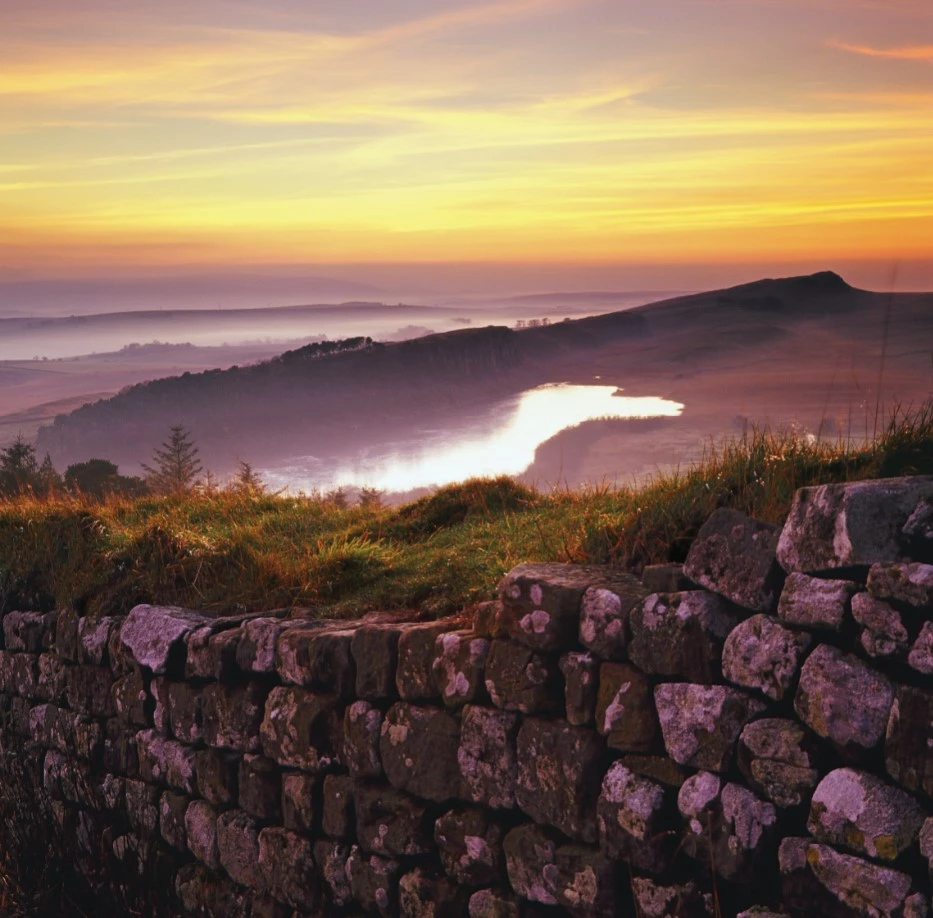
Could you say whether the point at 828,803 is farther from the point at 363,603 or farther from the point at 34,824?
the point at 34,824

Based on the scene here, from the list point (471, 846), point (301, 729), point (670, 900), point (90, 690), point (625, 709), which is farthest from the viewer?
point (90, 690)

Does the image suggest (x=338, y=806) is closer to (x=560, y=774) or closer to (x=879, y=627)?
(x=560, y=774)

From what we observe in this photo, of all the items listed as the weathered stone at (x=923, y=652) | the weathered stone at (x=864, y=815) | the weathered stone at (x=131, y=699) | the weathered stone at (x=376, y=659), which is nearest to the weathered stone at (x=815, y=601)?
the weathered stone at (x=923, y=652)

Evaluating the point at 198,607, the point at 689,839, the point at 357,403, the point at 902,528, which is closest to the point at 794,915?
the point at 689,839

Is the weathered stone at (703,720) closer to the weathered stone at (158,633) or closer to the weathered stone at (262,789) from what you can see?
the weathered stone at (262,789)

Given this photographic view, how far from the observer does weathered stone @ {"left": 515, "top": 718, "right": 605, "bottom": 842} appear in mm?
4910

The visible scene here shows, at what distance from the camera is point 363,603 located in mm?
7062

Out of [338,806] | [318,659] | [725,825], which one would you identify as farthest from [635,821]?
[318,659]

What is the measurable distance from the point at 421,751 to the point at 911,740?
8.46 ft

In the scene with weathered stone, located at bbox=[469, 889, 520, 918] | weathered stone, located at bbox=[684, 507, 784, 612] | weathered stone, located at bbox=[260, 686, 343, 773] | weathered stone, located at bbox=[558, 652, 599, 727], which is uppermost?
weathered stone, located at bbox=[684, 507, 784, 612]

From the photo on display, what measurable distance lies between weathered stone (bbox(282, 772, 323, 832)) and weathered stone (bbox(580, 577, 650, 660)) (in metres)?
2.16

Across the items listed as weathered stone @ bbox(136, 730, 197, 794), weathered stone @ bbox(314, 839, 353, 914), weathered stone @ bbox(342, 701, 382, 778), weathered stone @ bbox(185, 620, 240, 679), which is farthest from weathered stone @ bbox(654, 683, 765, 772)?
weathered stone @ bbox(136, 730, 197, 794)

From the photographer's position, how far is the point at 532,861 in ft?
16.8

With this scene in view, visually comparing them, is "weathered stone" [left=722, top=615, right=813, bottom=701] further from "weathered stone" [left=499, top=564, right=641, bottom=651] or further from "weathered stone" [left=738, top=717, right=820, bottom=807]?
"weathered stone" [left=499, top=564, right=641, bottom=651]
